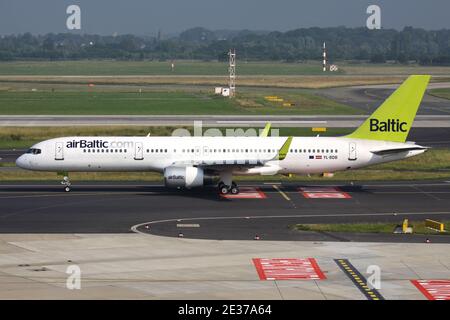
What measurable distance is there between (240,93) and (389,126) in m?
108

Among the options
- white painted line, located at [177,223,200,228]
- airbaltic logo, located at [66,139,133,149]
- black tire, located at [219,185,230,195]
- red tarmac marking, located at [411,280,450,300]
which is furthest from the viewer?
airbaltic logo, located at [66,139,133,149]

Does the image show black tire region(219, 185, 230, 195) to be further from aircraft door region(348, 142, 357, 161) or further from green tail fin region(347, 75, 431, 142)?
green tail fin region(347, 75, 431, 142)

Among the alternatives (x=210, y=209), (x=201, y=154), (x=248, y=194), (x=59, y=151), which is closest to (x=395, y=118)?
(x=248, y=194)

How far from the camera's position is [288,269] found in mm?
41062

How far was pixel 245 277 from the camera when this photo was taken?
3944 cm

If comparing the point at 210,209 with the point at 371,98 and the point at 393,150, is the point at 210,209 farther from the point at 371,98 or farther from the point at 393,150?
the point at 371,98

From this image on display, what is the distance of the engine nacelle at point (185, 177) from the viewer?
62344mm

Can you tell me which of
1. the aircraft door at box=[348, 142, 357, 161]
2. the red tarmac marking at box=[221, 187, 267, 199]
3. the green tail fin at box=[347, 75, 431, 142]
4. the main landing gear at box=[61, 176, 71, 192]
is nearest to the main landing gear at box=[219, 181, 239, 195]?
the red tarmac marking at box=[221, 187, 267, 199]

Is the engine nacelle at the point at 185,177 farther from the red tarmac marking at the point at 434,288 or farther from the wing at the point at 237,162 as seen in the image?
the red tarmac marking at the point at 434,288

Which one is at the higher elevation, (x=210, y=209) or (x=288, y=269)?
(x=288, y=269)

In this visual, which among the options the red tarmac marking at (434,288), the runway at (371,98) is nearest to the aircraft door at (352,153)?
the red tarmac marking at (434,288)

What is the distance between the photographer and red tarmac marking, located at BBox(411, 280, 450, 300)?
3609 cm

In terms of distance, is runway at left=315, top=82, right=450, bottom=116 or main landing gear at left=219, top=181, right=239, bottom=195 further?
runway at left=315, top=82, right=450, bottom=116

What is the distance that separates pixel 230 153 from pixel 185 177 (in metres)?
4.31
